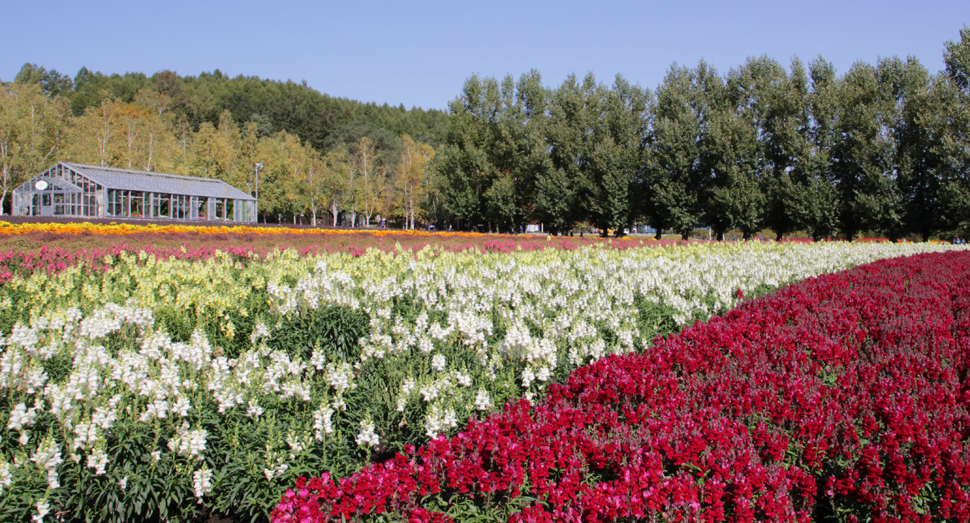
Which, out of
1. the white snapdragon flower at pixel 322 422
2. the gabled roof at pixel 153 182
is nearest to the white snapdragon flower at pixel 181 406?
the white snapdragon flower at pixel 322 422

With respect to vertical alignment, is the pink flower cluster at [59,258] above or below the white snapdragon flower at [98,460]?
above

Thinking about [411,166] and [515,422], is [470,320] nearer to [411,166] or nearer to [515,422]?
[515,422]

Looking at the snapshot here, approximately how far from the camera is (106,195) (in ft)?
119

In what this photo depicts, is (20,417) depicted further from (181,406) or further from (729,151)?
(729,151)

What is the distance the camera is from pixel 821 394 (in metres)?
4.11

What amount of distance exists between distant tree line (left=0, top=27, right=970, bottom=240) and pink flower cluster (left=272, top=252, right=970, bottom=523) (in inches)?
1280

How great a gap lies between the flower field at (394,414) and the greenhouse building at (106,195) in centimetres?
3327

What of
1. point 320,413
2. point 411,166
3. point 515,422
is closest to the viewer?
point 515,422

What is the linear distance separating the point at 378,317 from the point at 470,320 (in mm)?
1258

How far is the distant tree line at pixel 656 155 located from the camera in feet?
104

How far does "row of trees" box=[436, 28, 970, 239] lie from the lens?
31.4 m

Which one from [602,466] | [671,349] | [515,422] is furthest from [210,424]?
[671,349]

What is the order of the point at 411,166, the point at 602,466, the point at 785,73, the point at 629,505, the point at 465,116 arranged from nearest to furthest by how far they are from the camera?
the point at 629,505, the point at 602,466, the point at 785,73, the point at 465,116, the point at 411,166

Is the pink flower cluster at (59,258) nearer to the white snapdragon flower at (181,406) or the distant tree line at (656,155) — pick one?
the white snapdragon flower at (181,406)
